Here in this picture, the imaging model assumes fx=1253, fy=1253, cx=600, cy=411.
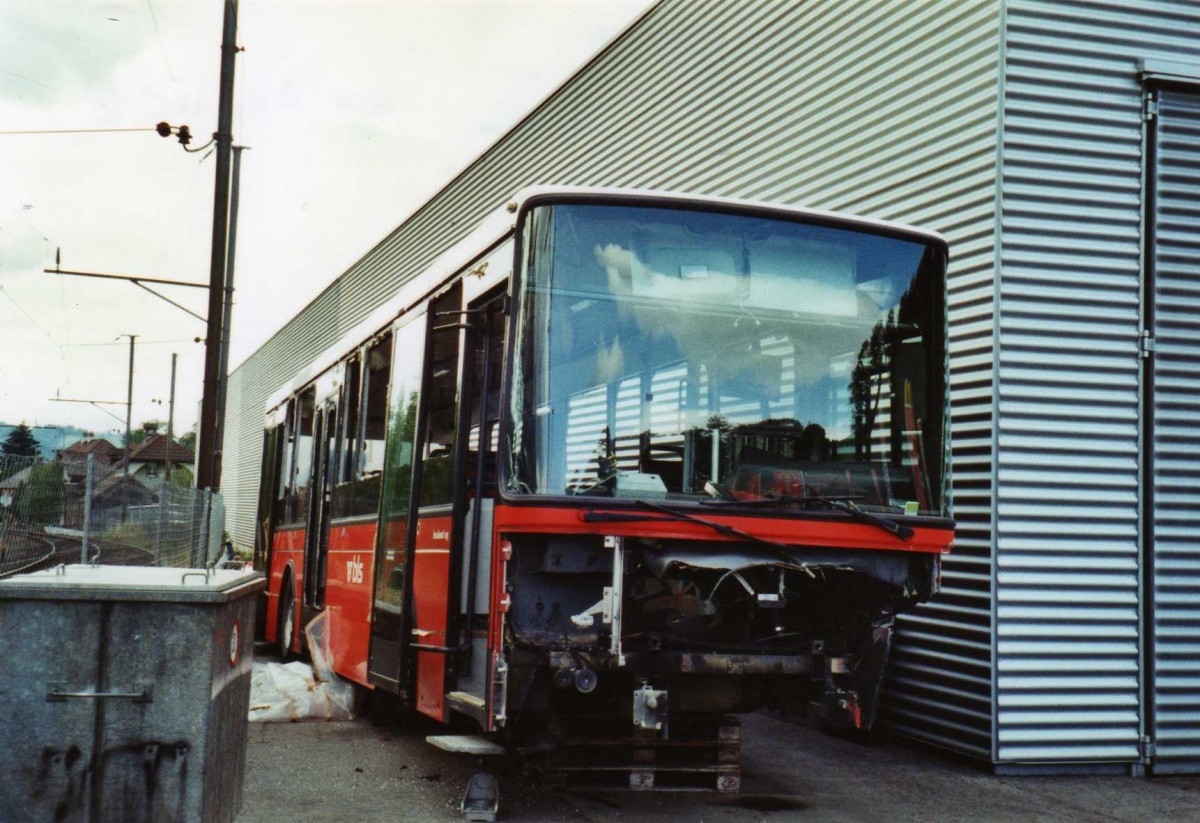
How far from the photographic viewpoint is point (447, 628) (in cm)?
697

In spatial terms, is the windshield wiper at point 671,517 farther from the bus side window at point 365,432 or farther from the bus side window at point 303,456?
the bus side window at point 303,456

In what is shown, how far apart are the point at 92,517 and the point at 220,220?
4.33 metres

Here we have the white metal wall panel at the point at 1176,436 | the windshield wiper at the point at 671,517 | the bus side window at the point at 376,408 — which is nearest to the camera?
the windshield wiper at the point at 671,517

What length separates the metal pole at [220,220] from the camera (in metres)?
17.0

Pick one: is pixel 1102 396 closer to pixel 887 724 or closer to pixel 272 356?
pixel 887 724

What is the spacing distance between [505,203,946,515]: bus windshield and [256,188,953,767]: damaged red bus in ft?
0.04

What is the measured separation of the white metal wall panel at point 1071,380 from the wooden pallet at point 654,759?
2582 mm

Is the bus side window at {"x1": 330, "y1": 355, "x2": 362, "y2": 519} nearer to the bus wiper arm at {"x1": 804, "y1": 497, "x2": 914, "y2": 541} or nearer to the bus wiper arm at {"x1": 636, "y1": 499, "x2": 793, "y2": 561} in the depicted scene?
the bus wiper arm at {"x1": 636, "y1": 499, "x2": 793, "y2": 561}

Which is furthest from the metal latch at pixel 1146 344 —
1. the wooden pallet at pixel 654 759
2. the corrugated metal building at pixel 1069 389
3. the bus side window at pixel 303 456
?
the bus side window at pixel 303 456

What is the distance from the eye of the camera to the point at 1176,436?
8.58m

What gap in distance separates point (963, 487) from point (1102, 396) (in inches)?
43.5

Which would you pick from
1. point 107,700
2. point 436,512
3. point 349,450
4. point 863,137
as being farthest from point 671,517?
point 863,137

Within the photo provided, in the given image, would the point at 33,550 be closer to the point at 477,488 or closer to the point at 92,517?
the point at 92,517

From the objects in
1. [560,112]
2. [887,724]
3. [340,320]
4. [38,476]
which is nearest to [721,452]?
[887,724]
